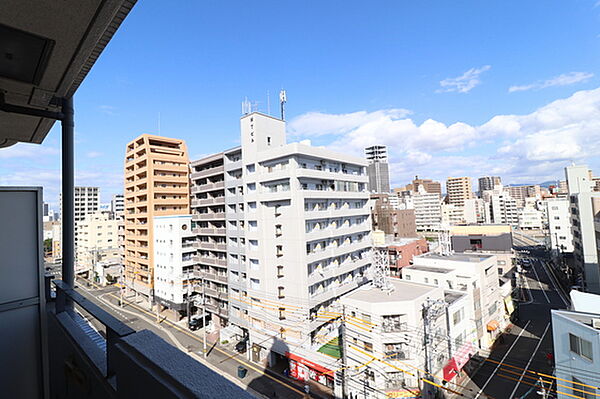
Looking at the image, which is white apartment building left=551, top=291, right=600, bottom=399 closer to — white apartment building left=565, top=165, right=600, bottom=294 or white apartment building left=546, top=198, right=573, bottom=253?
white apartment building left=565, top=165, right=600, bottom=294

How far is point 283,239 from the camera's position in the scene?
1692 centimetres

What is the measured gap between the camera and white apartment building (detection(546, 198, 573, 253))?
38562mm

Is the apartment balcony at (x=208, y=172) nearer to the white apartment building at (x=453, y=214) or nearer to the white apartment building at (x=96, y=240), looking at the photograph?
the white apartment building at (x=96, y=240)

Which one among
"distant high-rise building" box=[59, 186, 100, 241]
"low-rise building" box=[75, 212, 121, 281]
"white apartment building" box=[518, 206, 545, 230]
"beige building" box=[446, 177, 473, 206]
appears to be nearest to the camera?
"low-rise building" box=[75, 212, 121, 281]

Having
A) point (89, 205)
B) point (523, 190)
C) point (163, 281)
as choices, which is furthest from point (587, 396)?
point (523, 190)

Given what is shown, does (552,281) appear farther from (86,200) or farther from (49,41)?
(86,200)

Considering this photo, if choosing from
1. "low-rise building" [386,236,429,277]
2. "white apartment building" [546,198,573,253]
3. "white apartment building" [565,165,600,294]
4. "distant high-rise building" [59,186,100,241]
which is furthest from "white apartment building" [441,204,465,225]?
"distant high-rise building" [59,186,100,241]

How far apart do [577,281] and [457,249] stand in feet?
35.6

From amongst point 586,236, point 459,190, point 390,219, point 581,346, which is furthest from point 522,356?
point 459,190

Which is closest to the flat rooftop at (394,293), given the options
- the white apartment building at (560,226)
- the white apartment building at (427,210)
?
the white apartment building at (560,226)

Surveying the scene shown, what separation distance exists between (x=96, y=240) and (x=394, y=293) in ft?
151

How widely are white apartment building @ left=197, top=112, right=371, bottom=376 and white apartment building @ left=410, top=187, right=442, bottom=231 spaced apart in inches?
2197

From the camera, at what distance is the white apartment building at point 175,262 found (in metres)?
23.9

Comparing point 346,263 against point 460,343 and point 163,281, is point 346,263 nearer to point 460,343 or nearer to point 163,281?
point 460,343
